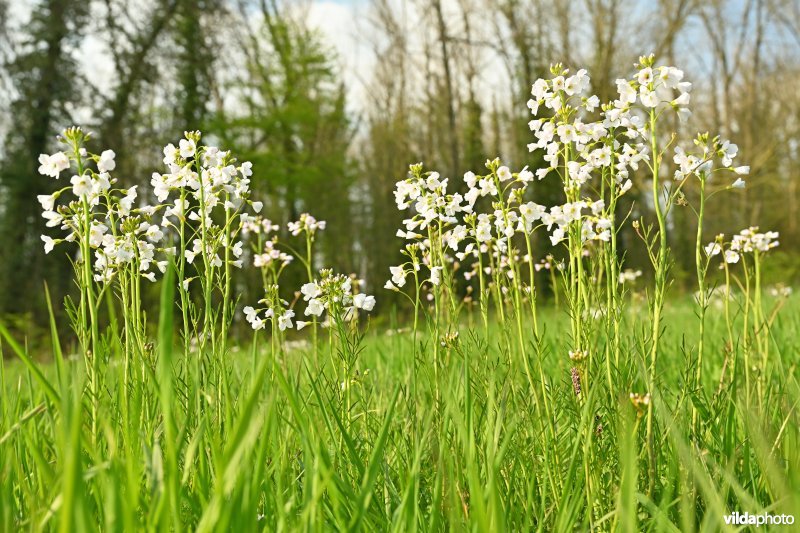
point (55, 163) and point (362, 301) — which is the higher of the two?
point (55, 163)

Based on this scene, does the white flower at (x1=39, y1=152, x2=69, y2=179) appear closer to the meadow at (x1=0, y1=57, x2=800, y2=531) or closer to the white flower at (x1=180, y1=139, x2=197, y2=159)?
the meadow at (x1=0, y1=57, x2=800, y2=531)

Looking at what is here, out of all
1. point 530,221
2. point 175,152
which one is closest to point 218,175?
point 175,152

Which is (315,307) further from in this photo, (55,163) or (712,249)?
(712,249)

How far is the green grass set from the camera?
0.90 meters

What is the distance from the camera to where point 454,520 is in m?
0.85

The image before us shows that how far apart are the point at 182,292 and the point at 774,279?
25.3m

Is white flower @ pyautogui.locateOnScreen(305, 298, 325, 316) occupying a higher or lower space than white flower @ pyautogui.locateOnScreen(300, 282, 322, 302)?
lower

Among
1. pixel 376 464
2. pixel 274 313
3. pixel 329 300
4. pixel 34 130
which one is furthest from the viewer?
pixel 34 130

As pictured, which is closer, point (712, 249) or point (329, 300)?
point (329, 300)

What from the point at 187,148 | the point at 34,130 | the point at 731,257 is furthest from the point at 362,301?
the point at 34,130

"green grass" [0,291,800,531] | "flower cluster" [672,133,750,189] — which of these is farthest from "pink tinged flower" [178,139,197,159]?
"flower cluster" [672,133,750,189]

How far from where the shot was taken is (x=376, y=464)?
1.13m

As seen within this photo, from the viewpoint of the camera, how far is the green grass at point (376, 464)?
2.94ft

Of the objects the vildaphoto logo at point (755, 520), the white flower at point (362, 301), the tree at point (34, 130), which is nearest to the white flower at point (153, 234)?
the white flower at point (362, 301)
